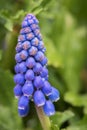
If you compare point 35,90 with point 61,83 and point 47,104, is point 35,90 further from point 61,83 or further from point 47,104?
point 61,83

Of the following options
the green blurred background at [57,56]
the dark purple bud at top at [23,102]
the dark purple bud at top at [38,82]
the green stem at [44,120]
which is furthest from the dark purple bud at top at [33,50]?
the green blurred background at [57,56]

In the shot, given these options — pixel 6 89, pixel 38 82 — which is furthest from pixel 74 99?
pixel 38 82

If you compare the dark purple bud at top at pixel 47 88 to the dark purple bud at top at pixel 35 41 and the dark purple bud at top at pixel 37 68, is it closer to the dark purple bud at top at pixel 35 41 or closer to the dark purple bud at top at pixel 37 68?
the dark purple bud at top at pixel 37 68

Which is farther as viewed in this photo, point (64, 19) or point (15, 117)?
point (64, 19)

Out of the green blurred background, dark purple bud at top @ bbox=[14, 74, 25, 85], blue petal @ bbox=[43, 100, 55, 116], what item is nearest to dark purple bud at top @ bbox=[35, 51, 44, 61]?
dark purple bud at top @ bbox=[14, 74, 25, 85]

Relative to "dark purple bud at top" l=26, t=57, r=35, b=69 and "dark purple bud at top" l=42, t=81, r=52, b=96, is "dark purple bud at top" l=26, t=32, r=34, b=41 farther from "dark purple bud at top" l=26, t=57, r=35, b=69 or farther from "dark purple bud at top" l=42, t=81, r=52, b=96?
"dark purple bud at top" l=42, t=81, r=52, b=96

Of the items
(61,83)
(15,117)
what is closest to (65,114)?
(15,117)

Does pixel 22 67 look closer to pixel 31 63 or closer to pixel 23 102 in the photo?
pixel 31 63

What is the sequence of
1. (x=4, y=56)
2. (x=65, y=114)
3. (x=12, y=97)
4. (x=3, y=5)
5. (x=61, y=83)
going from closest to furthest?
1. (x=65, y=114)
2. (x=12, y=97)
3. (x=3, y=5)
4. (x=4, y=56)
5. (x=61, y=83)
